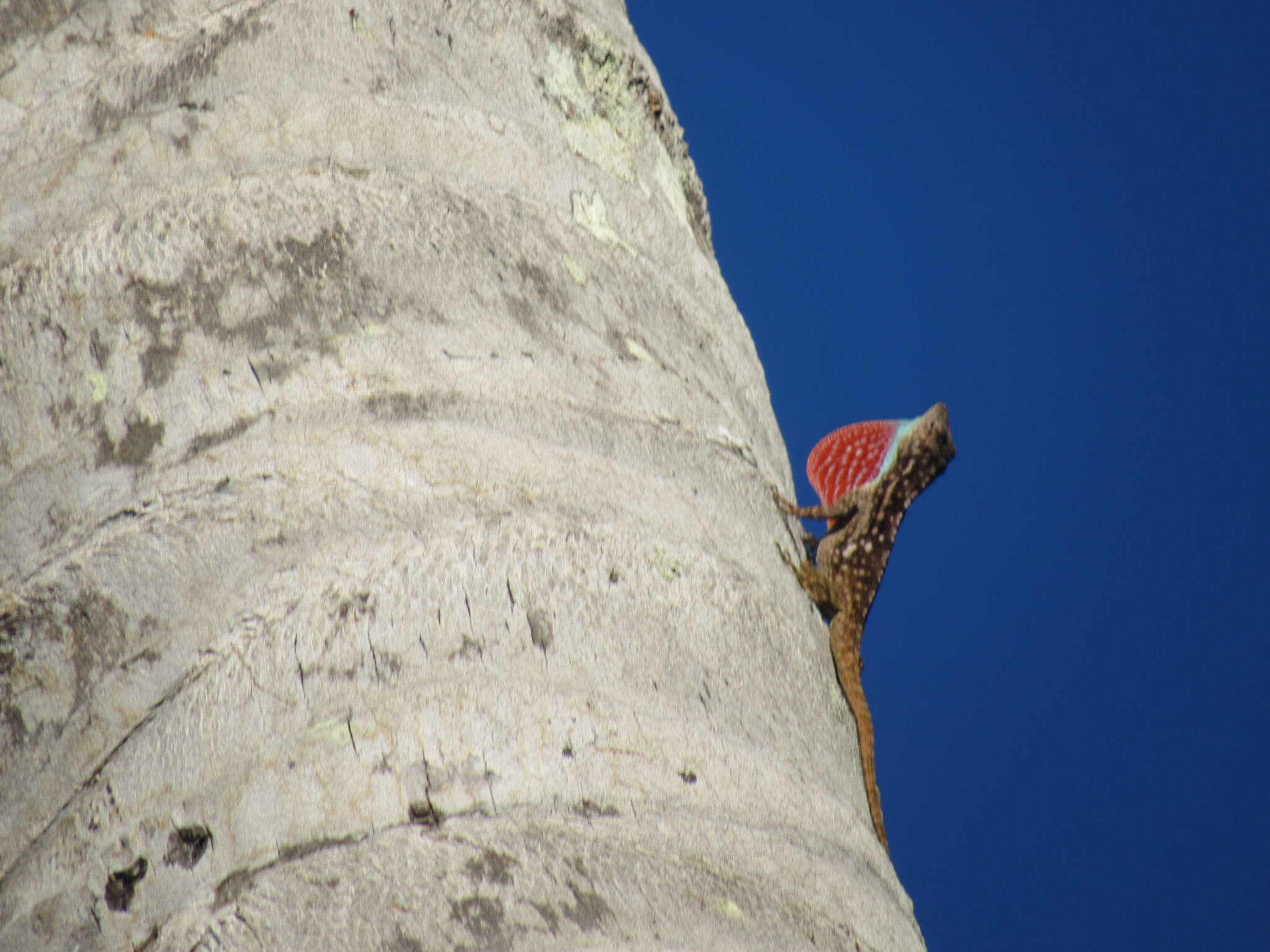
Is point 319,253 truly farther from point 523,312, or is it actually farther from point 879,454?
point 879,454

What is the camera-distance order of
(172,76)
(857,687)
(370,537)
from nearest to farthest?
(370,537), (172,76), (857,687)

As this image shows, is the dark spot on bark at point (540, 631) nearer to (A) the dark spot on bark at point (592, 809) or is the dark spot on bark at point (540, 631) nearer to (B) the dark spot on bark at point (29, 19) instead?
(A) the dark spot on bark at point (592, 809)

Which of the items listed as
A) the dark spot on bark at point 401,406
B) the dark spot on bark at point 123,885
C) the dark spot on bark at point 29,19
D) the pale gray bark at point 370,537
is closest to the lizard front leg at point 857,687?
the pale gray bark at point 370,537

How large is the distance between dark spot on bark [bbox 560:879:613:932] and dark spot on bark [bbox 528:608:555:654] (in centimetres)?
20

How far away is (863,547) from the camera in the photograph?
8.46 ft

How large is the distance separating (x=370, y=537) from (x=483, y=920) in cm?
34

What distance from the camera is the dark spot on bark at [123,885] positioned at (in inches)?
31.2

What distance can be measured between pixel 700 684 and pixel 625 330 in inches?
17.3

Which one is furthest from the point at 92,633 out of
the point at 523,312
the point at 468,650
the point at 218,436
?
the point at 523,312

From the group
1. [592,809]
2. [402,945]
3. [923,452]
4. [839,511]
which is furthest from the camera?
[923,452]

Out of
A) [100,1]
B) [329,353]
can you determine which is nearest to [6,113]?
[100,1]

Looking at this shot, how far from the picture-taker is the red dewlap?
8.73ft

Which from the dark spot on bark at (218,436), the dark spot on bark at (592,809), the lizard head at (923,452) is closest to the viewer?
the dark spot on bark at (592,809)

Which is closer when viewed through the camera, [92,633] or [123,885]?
[123,885]
